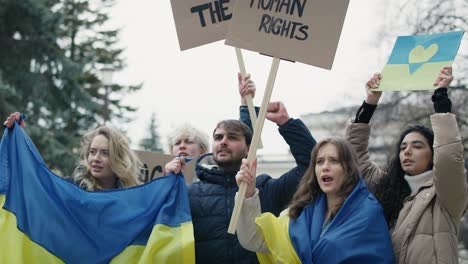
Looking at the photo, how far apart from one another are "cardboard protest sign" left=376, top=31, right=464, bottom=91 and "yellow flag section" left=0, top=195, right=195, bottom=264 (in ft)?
5.34

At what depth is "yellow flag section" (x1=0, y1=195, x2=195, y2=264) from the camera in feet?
16.3

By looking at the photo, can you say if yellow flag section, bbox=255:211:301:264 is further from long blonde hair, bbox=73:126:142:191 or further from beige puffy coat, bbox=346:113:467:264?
long blonde hair, bbox=73:126:142:191

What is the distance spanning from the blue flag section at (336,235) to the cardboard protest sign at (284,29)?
34.2 inches

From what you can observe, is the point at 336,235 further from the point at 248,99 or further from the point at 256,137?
the point at 248,99

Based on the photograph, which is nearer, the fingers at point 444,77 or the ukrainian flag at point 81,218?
the fingers at point 444,77

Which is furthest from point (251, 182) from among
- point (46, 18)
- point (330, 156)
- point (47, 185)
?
point (46, 18)

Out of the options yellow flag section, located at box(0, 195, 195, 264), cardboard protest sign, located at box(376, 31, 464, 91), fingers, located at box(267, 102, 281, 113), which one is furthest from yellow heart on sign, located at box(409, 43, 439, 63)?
yellow flag section, located at box(0, 195, 195, 264)

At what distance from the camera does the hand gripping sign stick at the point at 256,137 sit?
4.61m

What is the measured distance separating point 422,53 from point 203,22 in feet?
5.10

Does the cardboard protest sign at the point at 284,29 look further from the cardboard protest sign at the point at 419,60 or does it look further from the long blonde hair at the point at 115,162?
the long blonde hair at the point at 115,162

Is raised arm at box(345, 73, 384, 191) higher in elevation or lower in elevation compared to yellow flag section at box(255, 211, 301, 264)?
higher

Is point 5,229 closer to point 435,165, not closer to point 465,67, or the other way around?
point 435,165

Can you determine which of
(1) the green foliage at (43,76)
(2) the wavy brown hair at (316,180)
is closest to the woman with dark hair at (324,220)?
(2) the wavy brown hair at (316,180)

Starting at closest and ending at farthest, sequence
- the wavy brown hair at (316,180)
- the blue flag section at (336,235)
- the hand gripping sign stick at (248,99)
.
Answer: the blue flag section at (336,235)
the wavy brown hair at (316,180)
the hand gripping sign stick at (248,99)
